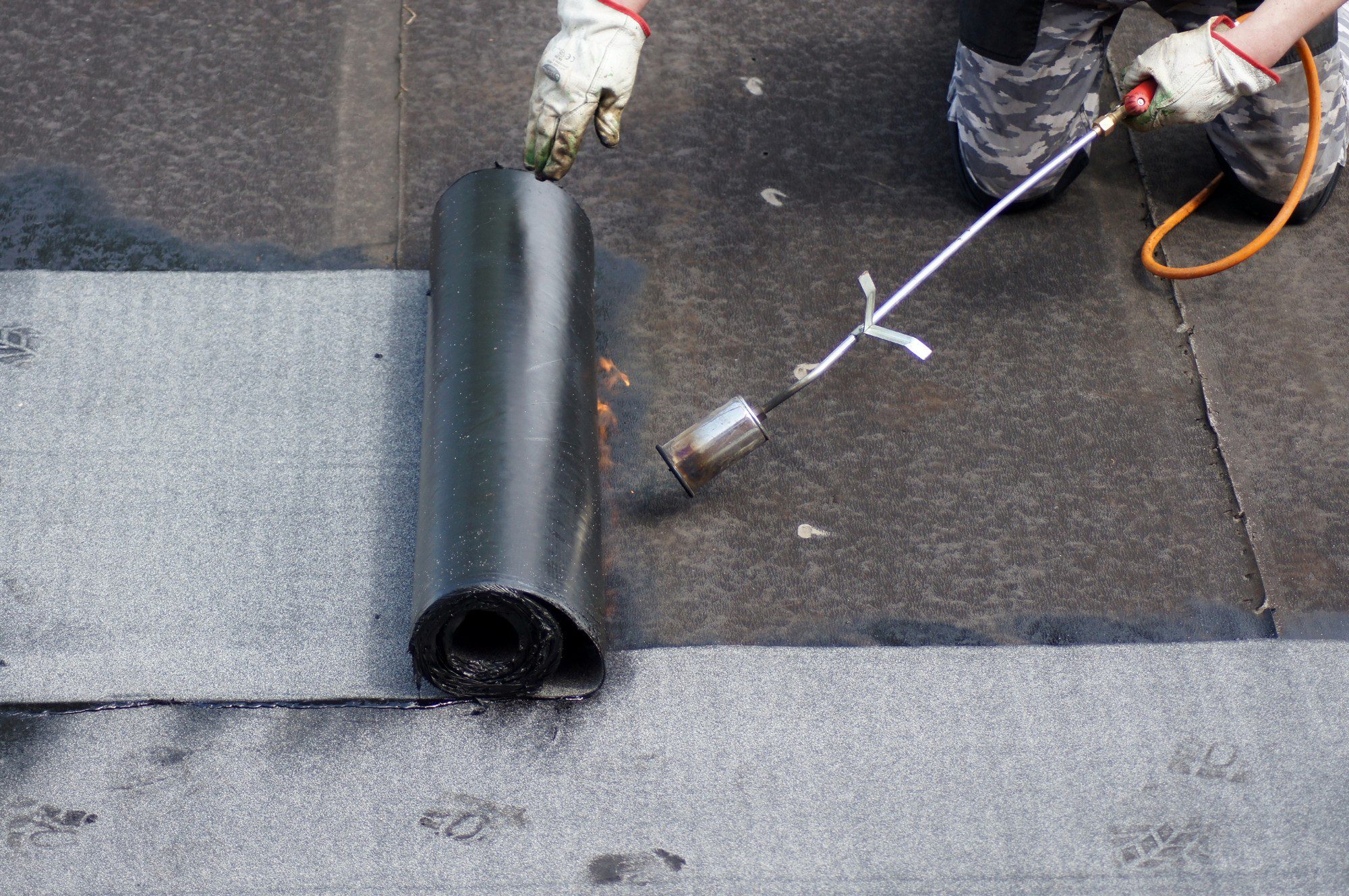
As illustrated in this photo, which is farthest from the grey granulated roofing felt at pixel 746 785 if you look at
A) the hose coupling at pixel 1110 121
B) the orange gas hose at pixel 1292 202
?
the hose coupling at pixel 1110 121

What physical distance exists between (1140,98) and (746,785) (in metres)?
1.51

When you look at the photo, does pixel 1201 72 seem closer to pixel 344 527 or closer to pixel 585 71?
pixel 585 71

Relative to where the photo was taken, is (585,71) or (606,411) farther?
(606,411)

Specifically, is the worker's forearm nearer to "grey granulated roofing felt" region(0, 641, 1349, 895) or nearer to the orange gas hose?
the orange gas hose

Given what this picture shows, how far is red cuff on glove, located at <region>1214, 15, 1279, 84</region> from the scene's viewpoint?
217 cm

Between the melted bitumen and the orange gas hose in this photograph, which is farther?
the melted bitumen

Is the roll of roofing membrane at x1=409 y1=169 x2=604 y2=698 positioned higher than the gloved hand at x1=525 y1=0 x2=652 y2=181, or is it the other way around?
the gloved hand at x1=525 y1=0 x2=652 y2=181

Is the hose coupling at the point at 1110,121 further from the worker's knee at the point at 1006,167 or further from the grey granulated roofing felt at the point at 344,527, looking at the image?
the grey granulated roofing felt at the point at 344,527

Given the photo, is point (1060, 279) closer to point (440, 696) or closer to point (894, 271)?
point (894, 271)

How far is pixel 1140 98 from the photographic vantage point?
7.30 feet

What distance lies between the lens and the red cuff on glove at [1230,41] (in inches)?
85.6

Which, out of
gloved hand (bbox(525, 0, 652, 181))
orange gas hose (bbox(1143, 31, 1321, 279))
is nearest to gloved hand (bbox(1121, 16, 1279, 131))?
orange gas hose (bbox(1143, 31, 1321, 279))

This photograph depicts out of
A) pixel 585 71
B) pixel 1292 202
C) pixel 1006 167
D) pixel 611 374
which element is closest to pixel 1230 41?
pixel 1292 202

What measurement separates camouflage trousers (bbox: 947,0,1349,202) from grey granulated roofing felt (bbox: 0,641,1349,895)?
120cm
